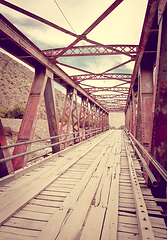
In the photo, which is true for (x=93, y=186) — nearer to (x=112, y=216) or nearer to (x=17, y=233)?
(x=112, y=216)

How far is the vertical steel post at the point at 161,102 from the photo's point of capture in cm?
244

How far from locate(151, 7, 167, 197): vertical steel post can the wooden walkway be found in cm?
95

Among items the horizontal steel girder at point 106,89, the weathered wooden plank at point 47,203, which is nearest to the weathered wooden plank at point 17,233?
the weathered wooden plank at point 47,203

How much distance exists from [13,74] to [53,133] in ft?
153

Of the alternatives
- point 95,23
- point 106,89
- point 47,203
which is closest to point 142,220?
Answer: point 47,203

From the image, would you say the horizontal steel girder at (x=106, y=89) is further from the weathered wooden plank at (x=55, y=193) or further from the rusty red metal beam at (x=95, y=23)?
the weathered wooden plank at (x=55, y=193)

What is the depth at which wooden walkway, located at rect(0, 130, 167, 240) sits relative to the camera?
78.0 inches

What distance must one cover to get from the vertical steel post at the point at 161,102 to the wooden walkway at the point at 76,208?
95cm

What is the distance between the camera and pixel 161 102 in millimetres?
2547

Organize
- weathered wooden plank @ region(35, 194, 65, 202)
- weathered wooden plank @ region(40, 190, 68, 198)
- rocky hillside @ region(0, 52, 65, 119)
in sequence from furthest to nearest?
rocky hillside @ region(0, 52, 65, 119)
weathered wooden plank @ region(40, 190, 68, 198)
weathered wooden plank @ region(35, 194, 65, 202)

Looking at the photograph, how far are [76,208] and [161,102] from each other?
2374 millimetres

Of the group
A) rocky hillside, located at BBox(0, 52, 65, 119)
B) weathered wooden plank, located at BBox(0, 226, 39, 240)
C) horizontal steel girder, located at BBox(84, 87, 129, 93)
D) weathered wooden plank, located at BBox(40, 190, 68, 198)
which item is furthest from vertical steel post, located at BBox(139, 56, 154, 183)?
rocky hillside, located at BBox(0, 52, 65, 119)

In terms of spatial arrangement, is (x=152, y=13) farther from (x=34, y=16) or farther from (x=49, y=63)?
(x=49, y=63)

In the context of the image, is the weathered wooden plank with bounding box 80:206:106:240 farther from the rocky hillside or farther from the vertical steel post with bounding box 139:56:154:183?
the rocky hillside
